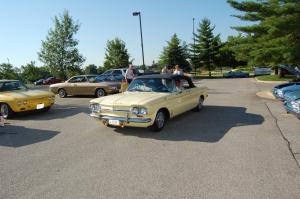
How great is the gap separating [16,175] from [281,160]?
4416 millimetres

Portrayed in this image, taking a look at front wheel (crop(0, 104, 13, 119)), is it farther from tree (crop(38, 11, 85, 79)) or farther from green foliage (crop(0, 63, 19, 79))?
green foliage (crop(0, 63, 19, 79))

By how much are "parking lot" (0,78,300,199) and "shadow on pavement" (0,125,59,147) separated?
0.08ft

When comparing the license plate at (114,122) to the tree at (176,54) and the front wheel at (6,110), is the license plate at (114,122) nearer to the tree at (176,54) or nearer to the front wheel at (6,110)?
the front wheel at (6,110)

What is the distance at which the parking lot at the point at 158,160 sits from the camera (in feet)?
13.0

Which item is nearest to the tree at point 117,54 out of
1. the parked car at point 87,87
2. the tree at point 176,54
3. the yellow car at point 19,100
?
the tree at point 176,54

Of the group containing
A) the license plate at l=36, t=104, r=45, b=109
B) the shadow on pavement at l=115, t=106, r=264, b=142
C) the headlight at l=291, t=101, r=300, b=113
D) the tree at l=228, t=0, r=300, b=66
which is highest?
the tree at l=228, t=0, r=300, b=66

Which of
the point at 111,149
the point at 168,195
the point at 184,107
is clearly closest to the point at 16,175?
the point at 111,149

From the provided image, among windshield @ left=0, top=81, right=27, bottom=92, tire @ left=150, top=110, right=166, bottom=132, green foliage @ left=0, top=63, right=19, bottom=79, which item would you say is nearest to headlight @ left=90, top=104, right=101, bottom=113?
tire @ left=150, top=110, right=166, bottom=132

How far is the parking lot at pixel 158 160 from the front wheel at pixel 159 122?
0.14m

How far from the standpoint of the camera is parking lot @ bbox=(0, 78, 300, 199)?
3.96 metres

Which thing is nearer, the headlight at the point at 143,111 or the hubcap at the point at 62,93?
the headlight at the point at 143,111

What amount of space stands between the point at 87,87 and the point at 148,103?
30.9 ft

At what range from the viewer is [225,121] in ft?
26.7

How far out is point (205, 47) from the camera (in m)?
43.3
